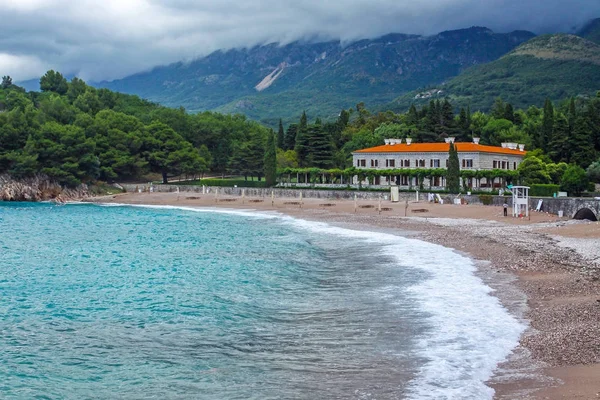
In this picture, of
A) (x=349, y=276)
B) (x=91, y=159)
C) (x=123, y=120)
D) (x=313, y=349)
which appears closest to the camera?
(x=313, y=349)

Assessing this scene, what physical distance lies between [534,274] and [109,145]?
249 ft

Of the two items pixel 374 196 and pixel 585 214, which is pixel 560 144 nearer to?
pixel 374 196

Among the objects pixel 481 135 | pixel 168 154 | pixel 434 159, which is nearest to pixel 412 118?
pixel 481 135

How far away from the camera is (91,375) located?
43.2 ft

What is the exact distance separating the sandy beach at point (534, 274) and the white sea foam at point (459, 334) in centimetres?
34

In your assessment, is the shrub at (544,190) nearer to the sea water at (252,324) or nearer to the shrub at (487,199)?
the shrub at (487,199)

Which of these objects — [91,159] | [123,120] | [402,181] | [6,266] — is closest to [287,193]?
[402,181]

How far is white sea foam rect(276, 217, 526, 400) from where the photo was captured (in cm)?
1157

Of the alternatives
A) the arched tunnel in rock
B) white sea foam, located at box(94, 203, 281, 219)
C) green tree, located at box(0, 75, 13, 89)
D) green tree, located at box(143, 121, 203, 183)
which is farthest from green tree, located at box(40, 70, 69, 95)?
the arched tunnel in rock

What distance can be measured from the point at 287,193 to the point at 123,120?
3616cm

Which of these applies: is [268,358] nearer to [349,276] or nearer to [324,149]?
[349,276]

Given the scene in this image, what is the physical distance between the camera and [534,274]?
21859 mm

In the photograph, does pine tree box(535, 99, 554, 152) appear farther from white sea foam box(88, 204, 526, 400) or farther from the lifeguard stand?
white sea foam box(88, 204, 526, 400)

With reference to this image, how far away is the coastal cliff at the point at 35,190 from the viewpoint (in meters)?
82.1
